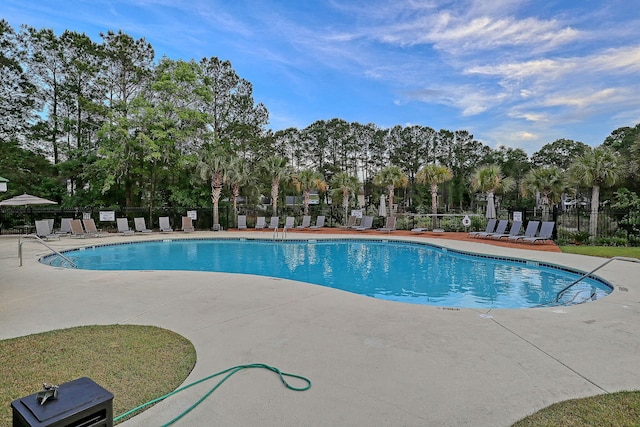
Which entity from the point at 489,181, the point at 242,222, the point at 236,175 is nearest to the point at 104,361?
the point at 242,222

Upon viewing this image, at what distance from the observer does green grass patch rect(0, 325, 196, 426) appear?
2744 mm

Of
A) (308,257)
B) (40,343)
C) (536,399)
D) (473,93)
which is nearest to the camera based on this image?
(536,399)

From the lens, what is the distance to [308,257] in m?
12.3

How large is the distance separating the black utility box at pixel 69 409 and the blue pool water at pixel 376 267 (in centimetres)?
623

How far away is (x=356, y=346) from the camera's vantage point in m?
3.70

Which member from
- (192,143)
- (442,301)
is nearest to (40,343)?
(442,301)

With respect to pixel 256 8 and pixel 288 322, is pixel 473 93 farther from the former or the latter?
pixel 288 322

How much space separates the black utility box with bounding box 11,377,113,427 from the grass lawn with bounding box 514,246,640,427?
8.05 ft

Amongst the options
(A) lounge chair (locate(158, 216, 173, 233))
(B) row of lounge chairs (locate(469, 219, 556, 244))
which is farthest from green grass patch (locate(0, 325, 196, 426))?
(A) lounge chair (locate(158, 216, 173, 233))

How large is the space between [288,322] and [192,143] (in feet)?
69.9

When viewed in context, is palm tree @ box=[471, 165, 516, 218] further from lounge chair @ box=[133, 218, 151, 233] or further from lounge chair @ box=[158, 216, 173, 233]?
lounge chair @ box=[133, 218, 151, 233]

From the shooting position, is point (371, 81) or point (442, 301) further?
point (371, 81)

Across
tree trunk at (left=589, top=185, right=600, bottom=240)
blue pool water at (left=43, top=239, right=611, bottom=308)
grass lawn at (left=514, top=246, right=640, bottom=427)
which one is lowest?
blue pool water at (left=43, top=239, right=611, bottom=308)

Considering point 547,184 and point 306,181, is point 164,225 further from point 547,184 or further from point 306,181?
point 547,184
